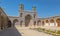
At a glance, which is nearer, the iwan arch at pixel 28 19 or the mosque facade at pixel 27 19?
the mosque facade at pixel 27 19

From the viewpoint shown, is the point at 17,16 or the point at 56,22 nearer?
the point at 56,22

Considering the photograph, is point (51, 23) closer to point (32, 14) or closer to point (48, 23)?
point (48, 23)

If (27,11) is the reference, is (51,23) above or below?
below

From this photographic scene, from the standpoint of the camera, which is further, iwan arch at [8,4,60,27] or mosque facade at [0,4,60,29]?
iwan arch at [8,4,60,27]

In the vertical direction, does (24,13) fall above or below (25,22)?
above

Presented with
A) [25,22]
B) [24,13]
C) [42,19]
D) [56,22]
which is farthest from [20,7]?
[56,22]

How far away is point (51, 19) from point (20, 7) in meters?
12.4

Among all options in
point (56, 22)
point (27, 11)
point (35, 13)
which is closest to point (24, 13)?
point (27, 11)

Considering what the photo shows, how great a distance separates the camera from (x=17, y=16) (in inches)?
1869

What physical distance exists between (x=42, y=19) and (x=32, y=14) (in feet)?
15.6

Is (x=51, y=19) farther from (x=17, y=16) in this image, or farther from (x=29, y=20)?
(x=17, y=16)

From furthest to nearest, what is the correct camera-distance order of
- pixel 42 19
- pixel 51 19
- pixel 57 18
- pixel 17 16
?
pixel 42 19
pixel 17 16
pixel 51 19
pixel 57 18

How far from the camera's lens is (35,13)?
50.3m

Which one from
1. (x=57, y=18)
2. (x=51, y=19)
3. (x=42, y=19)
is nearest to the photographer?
(x=57, y=18)
